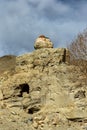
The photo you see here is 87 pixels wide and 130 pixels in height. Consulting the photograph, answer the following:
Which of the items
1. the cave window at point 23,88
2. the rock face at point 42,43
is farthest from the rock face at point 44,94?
the rock face at point 42,43

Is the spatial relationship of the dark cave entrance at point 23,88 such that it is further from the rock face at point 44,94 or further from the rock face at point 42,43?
the rock face at point 42,43

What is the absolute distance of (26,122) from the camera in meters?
21.7

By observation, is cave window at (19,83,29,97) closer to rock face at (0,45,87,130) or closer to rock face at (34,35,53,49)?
rock face at (0,45,87,130)

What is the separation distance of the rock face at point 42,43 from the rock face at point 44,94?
0.58m

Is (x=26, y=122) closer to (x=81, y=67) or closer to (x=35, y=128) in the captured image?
(x=35, y=128)

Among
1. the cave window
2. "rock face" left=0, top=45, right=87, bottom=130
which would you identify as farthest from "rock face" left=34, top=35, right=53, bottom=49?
the cave window

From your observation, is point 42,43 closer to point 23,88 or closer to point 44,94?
point 23,88

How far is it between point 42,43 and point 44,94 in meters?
3.41

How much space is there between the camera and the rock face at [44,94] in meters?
21.2

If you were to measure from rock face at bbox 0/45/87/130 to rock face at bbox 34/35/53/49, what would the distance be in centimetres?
58

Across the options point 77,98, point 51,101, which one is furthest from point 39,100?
point 77,98

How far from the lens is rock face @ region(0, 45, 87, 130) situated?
69.5 feet

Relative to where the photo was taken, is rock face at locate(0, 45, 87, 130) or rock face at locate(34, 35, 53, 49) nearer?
rock face at locate(0, 45, 87, 130)

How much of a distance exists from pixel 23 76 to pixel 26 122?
3.56m
